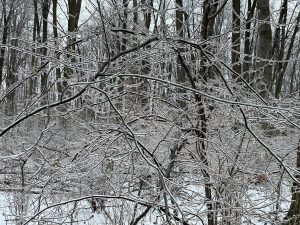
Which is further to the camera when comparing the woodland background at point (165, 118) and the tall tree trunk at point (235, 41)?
the tall tree trunk at point (235, 41)

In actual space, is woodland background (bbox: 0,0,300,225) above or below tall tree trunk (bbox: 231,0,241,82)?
below

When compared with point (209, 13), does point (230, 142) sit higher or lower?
lower

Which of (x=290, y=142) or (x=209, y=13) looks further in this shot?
(x=290, y=142)

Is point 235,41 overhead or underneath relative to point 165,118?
overhead

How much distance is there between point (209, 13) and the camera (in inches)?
147

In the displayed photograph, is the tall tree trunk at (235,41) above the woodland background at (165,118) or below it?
above

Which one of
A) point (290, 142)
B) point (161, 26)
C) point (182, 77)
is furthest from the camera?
point (290, 142)

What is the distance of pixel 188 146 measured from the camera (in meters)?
4.05

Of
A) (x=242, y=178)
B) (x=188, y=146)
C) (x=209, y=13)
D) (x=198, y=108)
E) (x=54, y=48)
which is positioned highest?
(x=209, y=13)

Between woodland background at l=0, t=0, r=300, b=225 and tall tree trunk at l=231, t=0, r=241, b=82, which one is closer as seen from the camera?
woodland background at l=0, t=0, r=300, b=225

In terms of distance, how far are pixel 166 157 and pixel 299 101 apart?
1.35 metres

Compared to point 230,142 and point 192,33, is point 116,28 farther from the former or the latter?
point 230,142

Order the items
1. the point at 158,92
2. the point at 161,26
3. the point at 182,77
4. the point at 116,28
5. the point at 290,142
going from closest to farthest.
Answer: the point at 161,26 → the point at 116,28 → the point at 158,92 → the point at 182,77 → the point at 290,142

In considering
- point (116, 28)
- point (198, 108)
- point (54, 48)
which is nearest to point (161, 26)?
point (116, 28)
